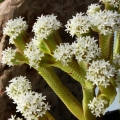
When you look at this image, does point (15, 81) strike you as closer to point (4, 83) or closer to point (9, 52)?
point (9, 52)

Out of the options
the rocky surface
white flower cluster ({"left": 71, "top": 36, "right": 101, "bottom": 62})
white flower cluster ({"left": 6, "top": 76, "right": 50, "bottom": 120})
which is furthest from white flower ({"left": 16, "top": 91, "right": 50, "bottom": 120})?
the rocky surface

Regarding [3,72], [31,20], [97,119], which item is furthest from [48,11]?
[97,119]

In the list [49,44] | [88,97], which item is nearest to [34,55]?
[49,44]

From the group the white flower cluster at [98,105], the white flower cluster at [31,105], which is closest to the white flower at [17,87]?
the white flower cluster at [31,105]

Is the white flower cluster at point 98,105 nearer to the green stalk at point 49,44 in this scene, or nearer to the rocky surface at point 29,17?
the green stalk at point 49,44

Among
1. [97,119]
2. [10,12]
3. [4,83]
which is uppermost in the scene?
[10,12]

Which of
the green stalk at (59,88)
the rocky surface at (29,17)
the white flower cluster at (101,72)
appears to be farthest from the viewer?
the rocky surface at (29,17)
